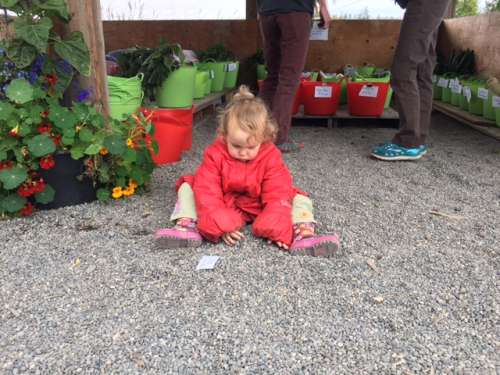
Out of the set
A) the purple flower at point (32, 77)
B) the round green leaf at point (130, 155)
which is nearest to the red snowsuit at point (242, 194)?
the round green leaf at point (130, 155)

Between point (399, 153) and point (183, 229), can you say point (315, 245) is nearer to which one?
point (183, 229)

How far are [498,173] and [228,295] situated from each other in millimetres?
2002

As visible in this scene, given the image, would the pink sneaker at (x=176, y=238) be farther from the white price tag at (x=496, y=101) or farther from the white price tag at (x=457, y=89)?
the white price tag at (x=457, y=89)

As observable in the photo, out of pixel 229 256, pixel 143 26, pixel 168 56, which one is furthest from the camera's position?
pixel 143 26

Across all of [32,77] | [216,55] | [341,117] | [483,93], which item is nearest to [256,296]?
[32,77]

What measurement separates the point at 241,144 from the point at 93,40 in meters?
0.96

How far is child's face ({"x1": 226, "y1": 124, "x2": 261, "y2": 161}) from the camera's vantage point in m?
1.69

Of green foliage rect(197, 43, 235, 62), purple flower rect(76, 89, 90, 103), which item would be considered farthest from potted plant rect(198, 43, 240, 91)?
purple flower rect(76, 89, 90, 103)

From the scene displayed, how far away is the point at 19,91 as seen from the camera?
186 centimetres

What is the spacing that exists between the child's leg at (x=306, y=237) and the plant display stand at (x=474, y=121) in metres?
1.99

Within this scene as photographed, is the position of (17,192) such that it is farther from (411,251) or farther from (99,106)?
(411,251)

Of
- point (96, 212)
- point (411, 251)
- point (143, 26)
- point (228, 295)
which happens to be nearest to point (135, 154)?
point (96, 212)

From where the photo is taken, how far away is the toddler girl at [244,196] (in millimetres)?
1694

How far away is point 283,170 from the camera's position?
6.11 ft
